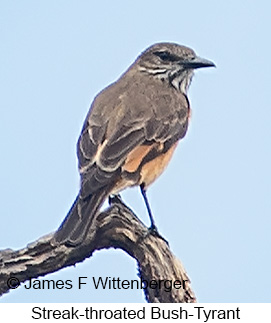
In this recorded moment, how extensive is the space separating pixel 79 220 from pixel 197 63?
2.98 meters

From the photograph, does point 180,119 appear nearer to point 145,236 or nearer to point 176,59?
point 176,59

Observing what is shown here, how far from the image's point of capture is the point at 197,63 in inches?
440

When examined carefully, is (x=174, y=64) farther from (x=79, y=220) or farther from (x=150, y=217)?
(x=79, y=220)

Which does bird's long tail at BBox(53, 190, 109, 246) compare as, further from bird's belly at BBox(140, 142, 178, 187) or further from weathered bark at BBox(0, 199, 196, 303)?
bird's belly at BBox(140, 142, 178, 187)

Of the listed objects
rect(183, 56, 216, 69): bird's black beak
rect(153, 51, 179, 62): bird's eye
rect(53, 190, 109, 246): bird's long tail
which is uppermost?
rect(153, 51, 179, 62): bird's eye

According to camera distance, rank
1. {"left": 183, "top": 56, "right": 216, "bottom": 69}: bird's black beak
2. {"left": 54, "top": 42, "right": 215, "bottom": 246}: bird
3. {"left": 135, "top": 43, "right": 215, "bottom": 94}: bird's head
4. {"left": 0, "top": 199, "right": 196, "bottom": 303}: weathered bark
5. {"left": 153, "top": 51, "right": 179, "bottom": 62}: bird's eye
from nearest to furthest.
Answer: {"left": 0, "top": 199, "right": 196, "bottom": 303}: weathered bark
{"left": 54, "top": 42, "right": 215, "bottom": 246}: bird
{"left": 183, "top": 56, "right": 216, "bottom": 69}: bird's black beak
{"left": 135, "top": 43, "right": 215, "bottom": 94}: bird's head
{"left": 153, "top": 51, "right": 179, "bottom": 62}: bird's eye

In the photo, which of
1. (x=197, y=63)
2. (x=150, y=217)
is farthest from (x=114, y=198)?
(x=197, y=63)

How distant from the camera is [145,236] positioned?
868 cm

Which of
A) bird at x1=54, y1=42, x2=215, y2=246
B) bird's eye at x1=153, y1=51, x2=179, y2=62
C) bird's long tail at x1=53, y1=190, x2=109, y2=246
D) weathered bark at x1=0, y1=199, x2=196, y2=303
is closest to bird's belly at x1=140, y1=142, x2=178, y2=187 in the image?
bird at x1=54, y1=42, x2=215, y2=246

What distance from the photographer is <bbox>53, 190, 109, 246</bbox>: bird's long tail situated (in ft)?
28.5
